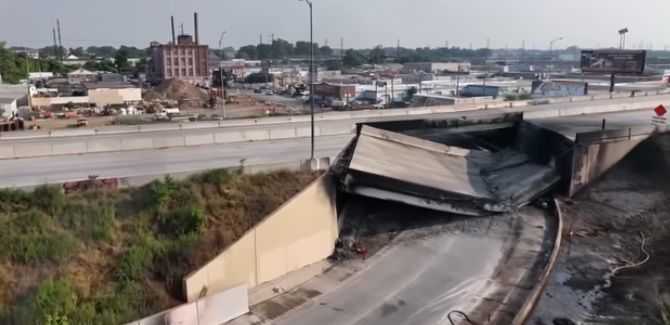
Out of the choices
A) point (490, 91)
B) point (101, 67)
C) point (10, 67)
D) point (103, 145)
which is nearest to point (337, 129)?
point (103, 145)

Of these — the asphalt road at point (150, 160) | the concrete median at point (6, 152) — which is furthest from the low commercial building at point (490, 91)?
the concrete median at point (6, 152)

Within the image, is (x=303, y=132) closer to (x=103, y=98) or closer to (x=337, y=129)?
(x=337, y=129)

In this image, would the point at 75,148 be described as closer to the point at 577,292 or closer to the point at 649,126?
the point at 577,292

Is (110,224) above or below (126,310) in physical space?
above

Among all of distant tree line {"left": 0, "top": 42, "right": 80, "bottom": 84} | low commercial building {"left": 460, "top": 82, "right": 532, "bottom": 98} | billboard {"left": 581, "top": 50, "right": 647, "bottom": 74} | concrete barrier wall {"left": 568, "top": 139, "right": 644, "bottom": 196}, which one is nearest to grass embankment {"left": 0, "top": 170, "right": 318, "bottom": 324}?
concrete barrier wall {"left": 568, "top": 139, "right": 644, "bottom": 196}

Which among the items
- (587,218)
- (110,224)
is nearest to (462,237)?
(587,218)

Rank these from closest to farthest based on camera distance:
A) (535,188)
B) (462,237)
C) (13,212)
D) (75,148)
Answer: (13,212)
(462,237)
(75,148)
(535,188)
